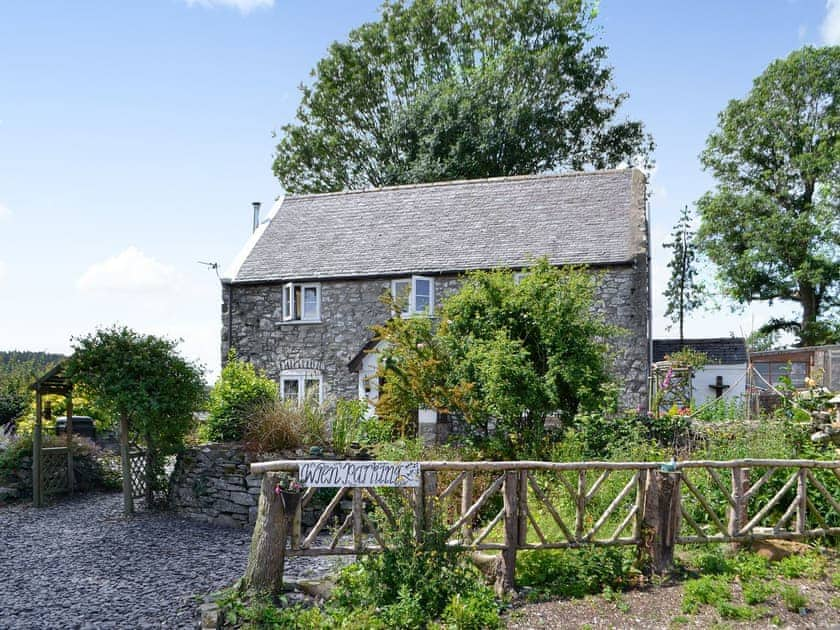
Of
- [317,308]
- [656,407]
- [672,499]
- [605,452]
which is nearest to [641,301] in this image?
[656,407]

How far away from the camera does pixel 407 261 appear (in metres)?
19.0

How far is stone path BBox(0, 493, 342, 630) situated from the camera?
705 centimetres

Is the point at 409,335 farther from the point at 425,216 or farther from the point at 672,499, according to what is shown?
the point at 425,216

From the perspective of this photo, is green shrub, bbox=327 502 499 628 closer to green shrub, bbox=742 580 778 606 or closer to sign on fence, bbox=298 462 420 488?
sign on fence, bbox=298 462 420 488

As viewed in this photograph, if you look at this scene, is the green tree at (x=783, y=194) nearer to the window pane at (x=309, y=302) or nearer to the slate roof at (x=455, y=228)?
the slate roof at (x=455, y=228)

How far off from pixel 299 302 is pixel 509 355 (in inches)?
390

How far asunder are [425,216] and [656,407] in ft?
32.2

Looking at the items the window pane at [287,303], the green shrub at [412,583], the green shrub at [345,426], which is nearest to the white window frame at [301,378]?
the window pane at [287,303]

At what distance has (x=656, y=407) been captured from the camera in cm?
1316

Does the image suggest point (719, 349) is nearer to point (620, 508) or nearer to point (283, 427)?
point (620, 508)

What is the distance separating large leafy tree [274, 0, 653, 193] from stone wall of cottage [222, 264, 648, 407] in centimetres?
978

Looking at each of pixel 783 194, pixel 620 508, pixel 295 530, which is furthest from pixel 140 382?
pixel 783 194

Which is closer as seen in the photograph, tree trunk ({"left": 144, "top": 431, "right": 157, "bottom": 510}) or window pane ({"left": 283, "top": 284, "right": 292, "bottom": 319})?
tree trunk ({"left": 144, "top": 431, "right": 157, "bottom": 510})

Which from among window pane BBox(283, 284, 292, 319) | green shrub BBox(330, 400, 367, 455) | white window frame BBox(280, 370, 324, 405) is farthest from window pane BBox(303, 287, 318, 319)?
green shrub BBox(330, 400, 367, 455)
